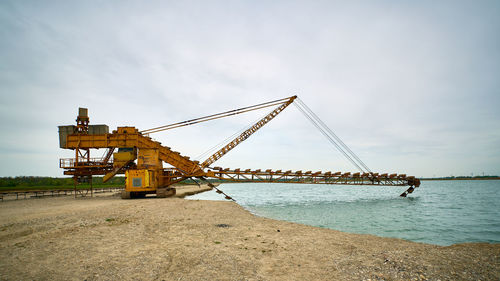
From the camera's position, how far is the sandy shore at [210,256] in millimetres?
6457

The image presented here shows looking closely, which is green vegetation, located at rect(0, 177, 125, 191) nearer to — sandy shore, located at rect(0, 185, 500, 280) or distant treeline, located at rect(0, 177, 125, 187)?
distant treeline, located at rect(0, 177, 125, 187)

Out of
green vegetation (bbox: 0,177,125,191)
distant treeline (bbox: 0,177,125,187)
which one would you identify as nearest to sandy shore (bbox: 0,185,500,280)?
green vegetation (bbox: 0,177,125,191)

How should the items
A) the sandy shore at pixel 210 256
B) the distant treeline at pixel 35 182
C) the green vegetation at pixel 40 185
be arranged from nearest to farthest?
the sandy shore at pixel 210 256
the green vegetation at pixel 40 185
the distant treeline at pixel 35 182

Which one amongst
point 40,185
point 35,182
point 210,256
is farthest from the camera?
point 35,182

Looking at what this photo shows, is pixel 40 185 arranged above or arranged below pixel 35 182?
below

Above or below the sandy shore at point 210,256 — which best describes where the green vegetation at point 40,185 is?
below

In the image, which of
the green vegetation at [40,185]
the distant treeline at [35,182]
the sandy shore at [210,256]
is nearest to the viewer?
the sandy shore at [210,256]

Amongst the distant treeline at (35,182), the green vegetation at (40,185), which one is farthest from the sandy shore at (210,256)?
the distant treeline at (35,182)

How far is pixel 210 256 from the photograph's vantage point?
796 centimetres

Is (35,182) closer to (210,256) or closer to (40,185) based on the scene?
(40,185)

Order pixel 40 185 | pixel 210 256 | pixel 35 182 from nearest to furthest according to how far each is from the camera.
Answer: pixel 210 256, pixel 40 185, pixel 35 182

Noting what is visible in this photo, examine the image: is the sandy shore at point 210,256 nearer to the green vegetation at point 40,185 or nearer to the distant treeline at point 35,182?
the green vegetation at point 40,185

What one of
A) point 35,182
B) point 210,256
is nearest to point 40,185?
point 35,182

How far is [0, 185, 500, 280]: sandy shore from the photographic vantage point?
6.46m
